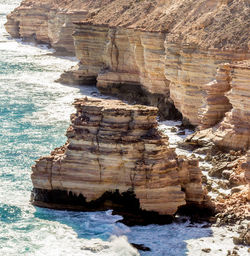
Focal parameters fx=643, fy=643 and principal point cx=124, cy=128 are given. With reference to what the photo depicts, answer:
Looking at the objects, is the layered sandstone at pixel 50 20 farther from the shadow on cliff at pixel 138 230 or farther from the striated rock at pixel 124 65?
the shadow on cliff at pixel 138 230

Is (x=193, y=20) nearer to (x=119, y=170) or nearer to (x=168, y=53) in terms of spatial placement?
(x=168, y=53)

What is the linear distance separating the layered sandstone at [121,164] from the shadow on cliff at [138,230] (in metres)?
0.73

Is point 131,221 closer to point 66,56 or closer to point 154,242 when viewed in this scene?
point 154,242

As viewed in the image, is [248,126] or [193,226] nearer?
[193,226]

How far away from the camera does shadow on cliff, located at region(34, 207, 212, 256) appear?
26.2 m

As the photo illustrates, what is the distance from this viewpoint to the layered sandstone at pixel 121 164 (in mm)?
27906

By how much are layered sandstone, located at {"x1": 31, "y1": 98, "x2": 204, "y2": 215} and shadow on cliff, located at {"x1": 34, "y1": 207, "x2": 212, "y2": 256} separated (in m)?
0.73

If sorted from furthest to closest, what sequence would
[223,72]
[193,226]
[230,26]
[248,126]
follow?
[230,26]
[223,72]
[248,126]
[193,226]

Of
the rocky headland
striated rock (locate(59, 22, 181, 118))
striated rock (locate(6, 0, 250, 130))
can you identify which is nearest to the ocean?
the rocky headland

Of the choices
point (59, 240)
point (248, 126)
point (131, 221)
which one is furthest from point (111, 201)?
point (248, 126)

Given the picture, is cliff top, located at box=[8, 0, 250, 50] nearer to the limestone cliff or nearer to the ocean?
the limestone cliff

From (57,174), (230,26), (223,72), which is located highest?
(230,26)

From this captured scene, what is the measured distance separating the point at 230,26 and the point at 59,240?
23.1 m

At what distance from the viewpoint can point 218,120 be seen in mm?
39844
